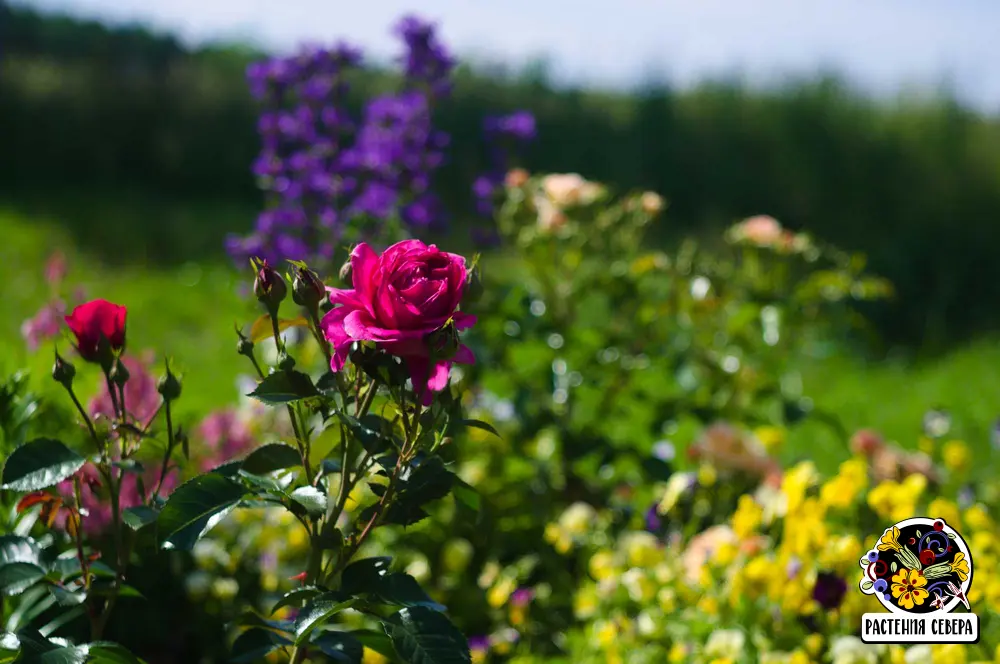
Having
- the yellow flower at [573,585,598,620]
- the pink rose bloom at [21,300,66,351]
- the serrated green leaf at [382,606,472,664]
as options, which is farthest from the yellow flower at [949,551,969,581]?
the pink rose bloom at [21,300,66,351]

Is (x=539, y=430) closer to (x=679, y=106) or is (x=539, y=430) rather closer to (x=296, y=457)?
(x=296, y=457)

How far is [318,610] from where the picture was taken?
89cm

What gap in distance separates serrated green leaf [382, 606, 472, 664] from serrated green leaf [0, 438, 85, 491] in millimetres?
347

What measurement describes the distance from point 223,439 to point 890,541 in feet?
4.19

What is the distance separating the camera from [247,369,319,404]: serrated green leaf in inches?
35.3

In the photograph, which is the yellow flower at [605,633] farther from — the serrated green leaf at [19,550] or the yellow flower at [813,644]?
the serrated green leaf at [19,550]

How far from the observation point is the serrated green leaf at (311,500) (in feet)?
2.96

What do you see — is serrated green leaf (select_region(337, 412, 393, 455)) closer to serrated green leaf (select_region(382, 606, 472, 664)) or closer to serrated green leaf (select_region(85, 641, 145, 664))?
serrated green leaf (select_region(382, 606, 472, 664))

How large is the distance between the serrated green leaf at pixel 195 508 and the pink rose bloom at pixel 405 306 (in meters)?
0.16

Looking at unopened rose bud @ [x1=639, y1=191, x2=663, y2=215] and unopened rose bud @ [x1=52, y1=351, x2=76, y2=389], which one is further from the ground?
unopened rose bud @ [x1=639, y1=191, x2=663, y2=215]

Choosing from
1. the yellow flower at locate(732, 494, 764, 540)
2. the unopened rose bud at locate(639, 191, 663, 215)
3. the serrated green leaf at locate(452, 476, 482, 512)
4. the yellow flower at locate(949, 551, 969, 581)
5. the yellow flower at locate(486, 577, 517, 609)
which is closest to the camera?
the serrated green leaf at locate(452, 476, 482, 512)

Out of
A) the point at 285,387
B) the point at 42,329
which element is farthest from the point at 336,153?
the point at 285,387

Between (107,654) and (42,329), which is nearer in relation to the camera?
(107,654)

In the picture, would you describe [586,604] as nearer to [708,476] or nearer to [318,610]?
[708,476]
